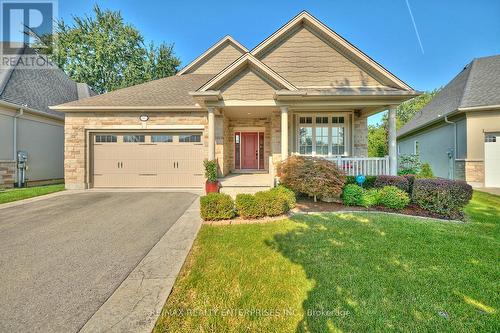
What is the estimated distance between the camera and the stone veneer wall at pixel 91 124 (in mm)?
10062

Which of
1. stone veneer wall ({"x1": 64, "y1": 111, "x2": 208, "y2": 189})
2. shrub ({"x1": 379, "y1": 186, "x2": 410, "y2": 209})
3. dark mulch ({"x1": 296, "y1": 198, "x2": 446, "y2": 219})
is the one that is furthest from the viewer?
stone veneer wall ({"x1": 64, "y1": 111, "x2": 208, "y2": 189})

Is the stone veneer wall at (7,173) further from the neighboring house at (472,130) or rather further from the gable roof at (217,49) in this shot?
the neighboring house at (472,130)

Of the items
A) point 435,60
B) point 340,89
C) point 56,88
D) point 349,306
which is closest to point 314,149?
point 340,89

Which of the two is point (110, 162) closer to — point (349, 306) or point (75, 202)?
point (75, 202)

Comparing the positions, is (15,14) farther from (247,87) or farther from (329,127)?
(329,127)

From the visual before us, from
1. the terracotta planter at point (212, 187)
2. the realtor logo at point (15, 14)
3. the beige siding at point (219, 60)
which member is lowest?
the terracotta planter at point (212, 187)

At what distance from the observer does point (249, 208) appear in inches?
216

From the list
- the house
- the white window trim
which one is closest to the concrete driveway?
the house

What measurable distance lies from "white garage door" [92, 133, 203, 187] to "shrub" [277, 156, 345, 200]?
500 centimetres

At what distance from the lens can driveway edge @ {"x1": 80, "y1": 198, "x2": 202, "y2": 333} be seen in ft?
7.00

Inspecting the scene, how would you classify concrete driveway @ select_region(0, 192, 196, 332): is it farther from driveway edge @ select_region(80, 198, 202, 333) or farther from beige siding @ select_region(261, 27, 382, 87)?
beige siding @ select_region(261, 27, 382, 87)

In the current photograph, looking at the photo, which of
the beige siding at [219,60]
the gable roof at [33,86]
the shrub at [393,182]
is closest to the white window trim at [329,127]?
the shrub at [393,182]

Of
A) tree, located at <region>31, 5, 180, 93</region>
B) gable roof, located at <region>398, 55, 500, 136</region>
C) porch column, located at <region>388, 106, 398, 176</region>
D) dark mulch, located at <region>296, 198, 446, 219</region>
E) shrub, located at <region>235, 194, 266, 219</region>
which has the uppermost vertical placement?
tree, located at <region>31, 5, 180, 93</region>

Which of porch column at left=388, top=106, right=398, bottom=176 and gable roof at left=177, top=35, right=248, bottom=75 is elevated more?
gable roof at left=177, top=35, right=248, bottom=75
